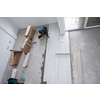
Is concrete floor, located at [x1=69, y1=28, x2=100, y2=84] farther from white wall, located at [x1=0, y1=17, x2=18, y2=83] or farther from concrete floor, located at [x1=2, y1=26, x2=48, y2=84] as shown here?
white wall, located at [x1=0, y1=17, x2=18, y2=83]

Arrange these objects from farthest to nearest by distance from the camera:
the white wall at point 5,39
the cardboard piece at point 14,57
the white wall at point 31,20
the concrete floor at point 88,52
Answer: the white wall at point 31,20 → the white wall at point 5,39 → the cardboard piece at point 14,57 → the concrete floor at point 88,52

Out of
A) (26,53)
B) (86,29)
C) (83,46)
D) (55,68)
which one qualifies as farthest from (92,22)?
(26,53)

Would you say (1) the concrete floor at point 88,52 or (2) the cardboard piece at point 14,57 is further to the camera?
(2) the cardboard piece at point 14,57

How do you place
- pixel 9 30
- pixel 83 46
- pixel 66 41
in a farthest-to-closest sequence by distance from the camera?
pixel 9 30, pixel 66 41, pixel 83 46

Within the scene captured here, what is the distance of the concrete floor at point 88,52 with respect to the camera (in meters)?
2.62

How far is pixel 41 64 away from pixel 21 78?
3.50ft

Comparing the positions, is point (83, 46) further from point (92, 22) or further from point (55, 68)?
point (55, 68)

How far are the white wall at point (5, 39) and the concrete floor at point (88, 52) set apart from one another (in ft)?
11.1

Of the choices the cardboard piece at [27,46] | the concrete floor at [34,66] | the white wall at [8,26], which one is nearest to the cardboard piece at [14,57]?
the concrete floor at [34,66]

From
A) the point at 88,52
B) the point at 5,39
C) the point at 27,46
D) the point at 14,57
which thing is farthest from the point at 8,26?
the point at 88,52

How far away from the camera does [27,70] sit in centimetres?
329

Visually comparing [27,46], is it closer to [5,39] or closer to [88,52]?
[5,39]

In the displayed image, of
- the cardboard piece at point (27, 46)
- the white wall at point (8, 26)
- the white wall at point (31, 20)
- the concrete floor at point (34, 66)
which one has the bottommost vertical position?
the concrete floor at point (34, 66)

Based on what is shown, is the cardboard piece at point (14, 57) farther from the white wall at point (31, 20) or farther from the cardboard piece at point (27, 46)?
the white wall at point (31, 20)
